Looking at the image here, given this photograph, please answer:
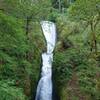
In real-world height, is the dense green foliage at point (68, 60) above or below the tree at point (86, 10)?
below

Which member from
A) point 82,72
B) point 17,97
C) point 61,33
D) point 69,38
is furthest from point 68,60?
point 17,97

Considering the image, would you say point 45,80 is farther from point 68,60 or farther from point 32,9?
point 32,9

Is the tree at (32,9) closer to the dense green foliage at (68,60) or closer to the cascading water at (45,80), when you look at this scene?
the dense green foliage at (68,60)

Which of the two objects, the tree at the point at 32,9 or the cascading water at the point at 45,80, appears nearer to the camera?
the tree at the point at 32,9

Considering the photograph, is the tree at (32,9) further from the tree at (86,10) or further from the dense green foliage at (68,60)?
the tree at (86,10)

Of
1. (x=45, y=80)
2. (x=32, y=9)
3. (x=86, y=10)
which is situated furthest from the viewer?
(x=45, y=80)

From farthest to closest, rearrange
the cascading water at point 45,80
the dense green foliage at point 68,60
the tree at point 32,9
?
the cascading water at point 45,80 < the tree at point 32,9 < the dense green foliage at point 68,60

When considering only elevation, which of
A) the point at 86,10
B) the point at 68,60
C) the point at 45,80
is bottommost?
the point at 45,80

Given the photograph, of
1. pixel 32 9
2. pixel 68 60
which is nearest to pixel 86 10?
pixel 32 9

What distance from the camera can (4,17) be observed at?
8.45 metres

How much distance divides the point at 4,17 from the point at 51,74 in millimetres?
8303

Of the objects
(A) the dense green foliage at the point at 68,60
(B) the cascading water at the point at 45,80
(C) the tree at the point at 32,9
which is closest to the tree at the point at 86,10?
(A) the dense green foliage at the point at 68,60

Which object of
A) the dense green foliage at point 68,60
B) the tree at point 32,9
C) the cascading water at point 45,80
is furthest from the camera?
the cascading water at point 45,80

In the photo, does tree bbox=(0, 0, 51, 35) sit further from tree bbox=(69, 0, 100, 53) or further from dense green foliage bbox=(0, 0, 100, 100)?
tree bbox=(69, 0, 100, 53)
